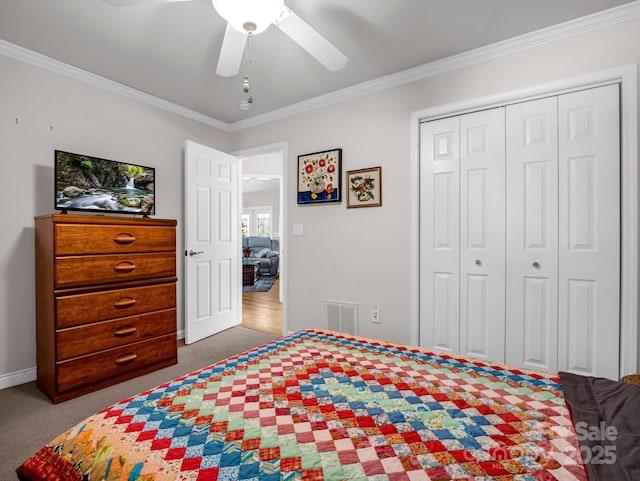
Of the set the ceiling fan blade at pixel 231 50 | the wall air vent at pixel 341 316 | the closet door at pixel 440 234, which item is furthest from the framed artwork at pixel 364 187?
the ceiling fan blade at pixel 231 50

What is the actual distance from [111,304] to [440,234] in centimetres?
265

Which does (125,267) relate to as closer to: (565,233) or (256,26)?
(256,26)

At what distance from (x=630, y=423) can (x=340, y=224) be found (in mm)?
2538

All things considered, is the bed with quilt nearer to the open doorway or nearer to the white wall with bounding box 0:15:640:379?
the white wall with bounding box 0:15:640:379

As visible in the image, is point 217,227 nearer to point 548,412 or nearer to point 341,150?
point 341,150

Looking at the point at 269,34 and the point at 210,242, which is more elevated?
the point at 269,34

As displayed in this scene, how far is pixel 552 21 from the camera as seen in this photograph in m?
2.18

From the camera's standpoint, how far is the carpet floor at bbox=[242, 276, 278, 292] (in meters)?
6.88

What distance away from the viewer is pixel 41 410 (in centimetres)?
211

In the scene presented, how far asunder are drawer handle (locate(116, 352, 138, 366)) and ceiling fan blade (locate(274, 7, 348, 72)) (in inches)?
99.1

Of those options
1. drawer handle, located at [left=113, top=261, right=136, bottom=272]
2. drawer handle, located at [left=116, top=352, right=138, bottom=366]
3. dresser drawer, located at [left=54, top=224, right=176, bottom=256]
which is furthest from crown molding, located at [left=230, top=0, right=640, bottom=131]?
drawer handle, located at [left=116, top=352, right=138, bottom=366]

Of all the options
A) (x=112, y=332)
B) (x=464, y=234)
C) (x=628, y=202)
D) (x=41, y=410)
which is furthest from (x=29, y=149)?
(x=628, y=202)

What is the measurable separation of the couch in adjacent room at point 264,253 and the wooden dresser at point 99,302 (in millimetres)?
5545

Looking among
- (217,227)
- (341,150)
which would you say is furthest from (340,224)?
(217,227)
